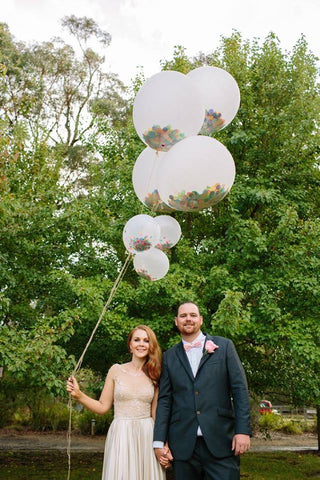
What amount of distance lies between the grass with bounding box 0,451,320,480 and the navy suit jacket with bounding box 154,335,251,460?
485cm

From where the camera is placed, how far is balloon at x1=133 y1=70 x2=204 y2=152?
359cm

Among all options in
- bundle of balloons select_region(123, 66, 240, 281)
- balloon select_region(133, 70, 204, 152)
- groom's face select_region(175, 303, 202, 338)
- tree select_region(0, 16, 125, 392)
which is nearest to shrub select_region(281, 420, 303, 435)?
tree select_region(0, 16, 125, 392)

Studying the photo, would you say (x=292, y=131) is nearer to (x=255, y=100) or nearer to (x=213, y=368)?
(x=255, y=100)

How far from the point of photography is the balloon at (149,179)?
4.39 metres

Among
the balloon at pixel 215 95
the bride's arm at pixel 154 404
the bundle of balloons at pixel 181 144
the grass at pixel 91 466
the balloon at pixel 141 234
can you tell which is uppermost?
the balloon at pixel 215 95

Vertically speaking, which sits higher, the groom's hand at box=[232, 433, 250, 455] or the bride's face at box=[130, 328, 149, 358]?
the bride's face at box=[130, 328, 149, 358]

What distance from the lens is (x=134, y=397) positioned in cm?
394

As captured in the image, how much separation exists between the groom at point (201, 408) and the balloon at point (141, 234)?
111 cm

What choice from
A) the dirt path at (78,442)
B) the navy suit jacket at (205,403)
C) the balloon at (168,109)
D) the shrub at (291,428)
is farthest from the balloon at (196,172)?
the shrub at (291,428)

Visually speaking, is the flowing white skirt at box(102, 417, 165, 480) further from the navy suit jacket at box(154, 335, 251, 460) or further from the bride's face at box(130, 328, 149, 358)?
the bride's face at box(130, 328, 149, 358)

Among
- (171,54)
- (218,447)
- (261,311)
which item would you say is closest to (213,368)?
(218,447)

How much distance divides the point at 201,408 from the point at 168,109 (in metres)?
2.20

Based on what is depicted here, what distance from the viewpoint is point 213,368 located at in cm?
356

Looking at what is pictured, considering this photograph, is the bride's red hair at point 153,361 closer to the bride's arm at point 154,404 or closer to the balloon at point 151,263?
the bride's arm at point 154,404
